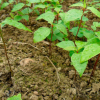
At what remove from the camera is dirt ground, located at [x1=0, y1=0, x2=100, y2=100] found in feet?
3.30

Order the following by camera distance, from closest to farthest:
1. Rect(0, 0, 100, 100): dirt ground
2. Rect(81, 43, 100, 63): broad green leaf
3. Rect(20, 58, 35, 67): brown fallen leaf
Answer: Rect(81, 43, 100, 63): broad green leaf < Rect(0, 0, 100, 100): dirt ground < Rect(20, 58, 35, 67): brown fallen leaf

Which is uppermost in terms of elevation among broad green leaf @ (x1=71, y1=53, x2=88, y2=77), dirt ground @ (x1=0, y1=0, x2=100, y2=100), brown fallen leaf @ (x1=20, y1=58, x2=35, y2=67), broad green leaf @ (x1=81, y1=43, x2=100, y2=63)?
broad green leaf @ (x1=81, y1=43, x2=100, y2=63)

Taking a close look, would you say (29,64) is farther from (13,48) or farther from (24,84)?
(13,48)

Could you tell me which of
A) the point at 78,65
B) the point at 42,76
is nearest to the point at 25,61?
the point at 42,76

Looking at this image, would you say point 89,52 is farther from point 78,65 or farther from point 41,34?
point 41,34

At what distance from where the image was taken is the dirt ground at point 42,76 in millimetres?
1007

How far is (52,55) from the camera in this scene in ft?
4.47

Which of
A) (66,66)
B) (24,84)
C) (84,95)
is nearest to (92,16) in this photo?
(66,66)

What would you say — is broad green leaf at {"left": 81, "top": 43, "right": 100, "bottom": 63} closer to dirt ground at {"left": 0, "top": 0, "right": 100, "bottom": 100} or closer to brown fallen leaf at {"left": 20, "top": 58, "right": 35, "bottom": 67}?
dirt ground at {"left": 0, "top": 0, "right": 100, "bottom": 100}

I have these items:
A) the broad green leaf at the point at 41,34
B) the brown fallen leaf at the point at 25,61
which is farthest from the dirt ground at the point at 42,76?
the broad green leaf at the point at 41,34

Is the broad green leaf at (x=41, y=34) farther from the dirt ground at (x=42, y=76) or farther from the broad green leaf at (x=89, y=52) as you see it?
the broad green leaf at (x=89, y=52)

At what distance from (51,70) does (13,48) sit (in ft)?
1.74

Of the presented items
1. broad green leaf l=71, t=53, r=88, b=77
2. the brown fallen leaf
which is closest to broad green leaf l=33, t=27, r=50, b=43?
the brown fallen leaf

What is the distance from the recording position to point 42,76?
1.12 m
